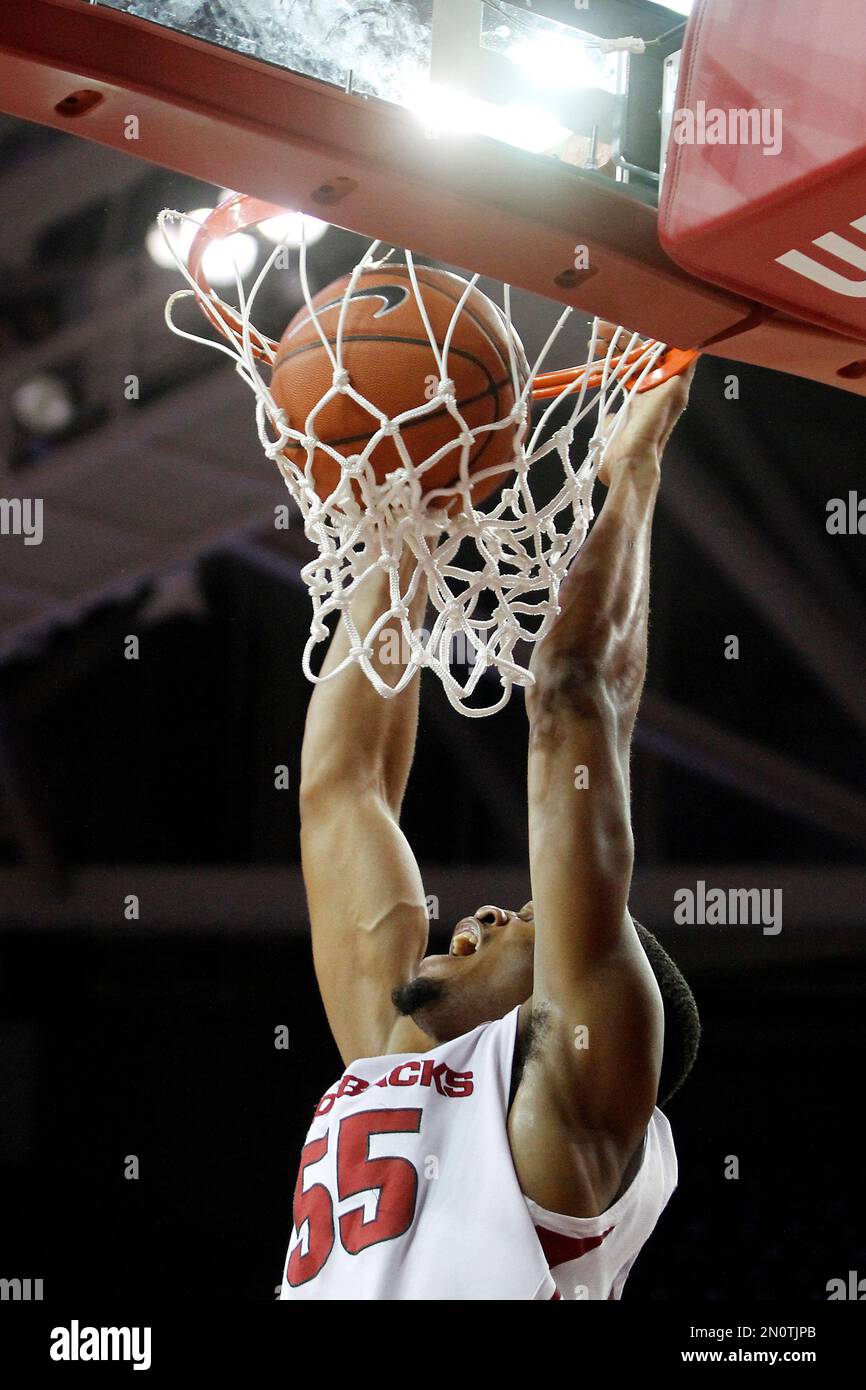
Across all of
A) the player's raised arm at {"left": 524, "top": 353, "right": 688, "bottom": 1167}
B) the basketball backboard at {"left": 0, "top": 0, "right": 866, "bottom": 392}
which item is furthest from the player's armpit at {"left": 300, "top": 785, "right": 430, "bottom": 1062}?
the basketball backboard at {"left": 0, "top": 0, "right": 866, "bottom": 392}

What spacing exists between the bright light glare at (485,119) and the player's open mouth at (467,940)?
3.90ft

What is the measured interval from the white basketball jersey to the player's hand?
29.0 inches

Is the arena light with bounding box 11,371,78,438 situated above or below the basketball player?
above

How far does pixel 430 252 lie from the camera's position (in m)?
1.18

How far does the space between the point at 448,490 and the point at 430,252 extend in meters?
0.44

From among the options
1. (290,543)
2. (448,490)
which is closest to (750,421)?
(290,543)

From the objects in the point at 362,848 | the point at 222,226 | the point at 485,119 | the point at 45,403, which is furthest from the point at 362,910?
the point at 45,403

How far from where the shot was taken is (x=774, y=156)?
3.40 feet

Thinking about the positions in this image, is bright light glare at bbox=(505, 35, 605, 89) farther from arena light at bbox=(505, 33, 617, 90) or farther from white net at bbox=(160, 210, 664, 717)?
white net at bbox=(160, 210, 664, 717)

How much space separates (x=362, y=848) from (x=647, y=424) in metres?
0.70

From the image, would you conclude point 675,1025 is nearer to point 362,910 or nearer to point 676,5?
point 362,910

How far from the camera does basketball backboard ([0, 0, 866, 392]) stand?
1.03m
